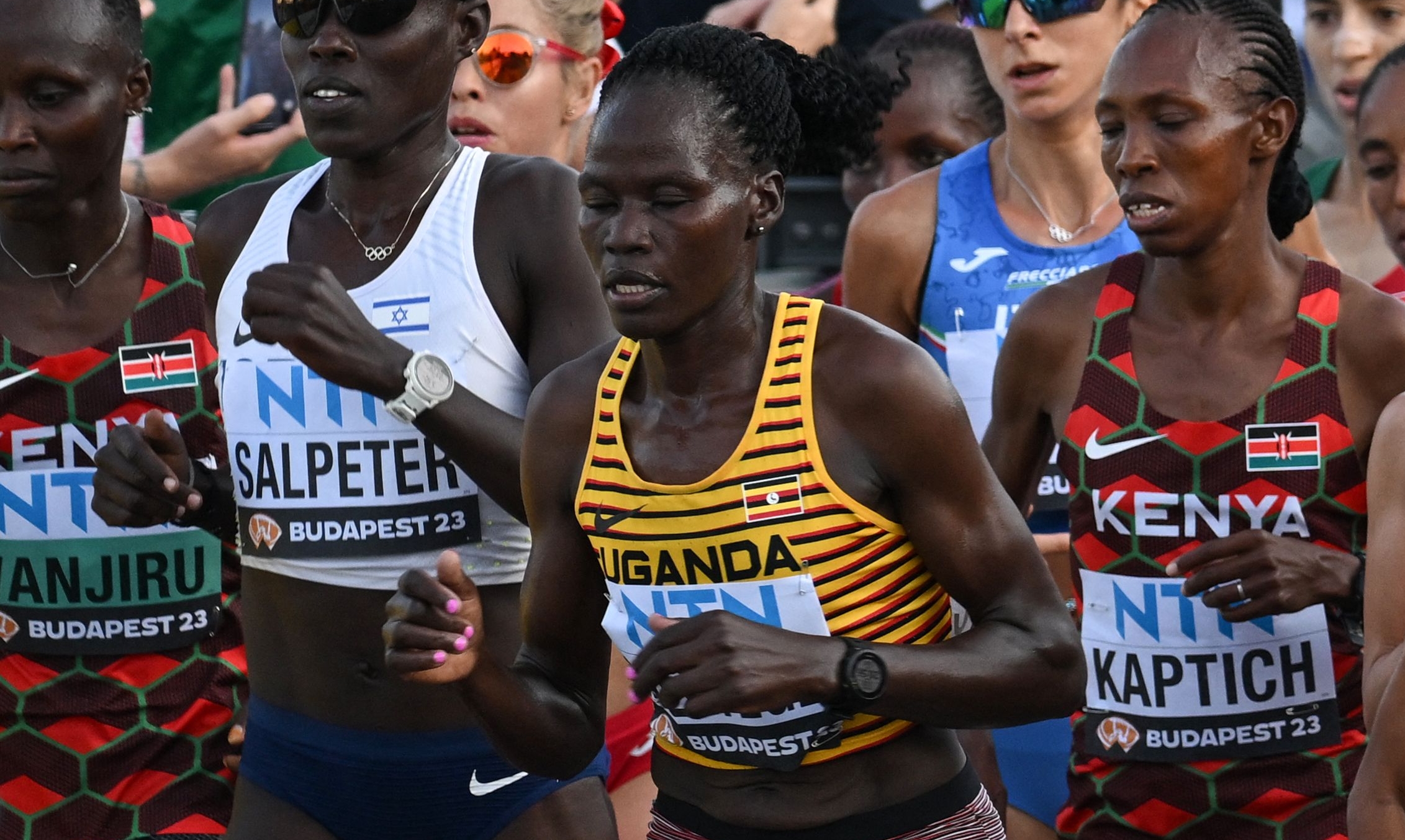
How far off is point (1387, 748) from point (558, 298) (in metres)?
1.71

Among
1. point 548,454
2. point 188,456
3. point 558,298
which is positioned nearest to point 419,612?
point 548,454

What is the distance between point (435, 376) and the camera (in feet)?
12.5

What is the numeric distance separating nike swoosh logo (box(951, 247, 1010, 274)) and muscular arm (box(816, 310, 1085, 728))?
1.94 metres

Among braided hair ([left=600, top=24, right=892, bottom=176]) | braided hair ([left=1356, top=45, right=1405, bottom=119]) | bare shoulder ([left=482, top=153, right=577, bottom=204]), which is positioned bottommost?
bare shoulder ([left=482, top=153, right=577, bottom=204])

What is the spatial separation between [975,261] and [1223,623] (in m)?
1.51

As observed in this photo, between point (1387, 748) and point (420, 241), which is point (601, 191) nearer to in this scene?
point (420, 241)

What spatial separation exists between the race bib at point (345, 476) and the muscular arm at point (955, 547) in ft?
3.13

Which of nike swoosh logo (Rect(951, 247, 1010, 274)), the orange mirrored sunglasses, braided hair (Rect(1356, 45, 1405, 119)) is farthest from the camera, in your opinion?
the orange mirrored sunglasses

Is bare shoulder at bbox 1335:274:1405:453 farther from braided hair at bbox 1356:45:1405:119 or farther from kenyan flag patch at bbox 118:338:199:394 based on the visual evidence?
kenyan flag patch at bbox 118:338:199:394

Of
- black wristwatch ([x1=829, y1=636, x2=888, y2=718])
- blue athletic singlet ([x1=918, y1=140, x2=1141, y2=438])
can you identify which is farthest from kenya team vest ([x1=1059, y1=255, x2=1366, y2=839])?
black wristwatch ([x1=829, y1=636, x2=888, y2=718])

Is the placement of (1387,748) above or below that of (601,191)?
below

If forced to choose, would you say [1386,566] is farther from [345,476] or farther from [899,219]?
[899,219]

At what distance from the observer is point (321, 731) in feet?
13.3

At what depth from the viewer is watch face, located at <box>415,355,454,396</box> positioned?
3.78 metres
